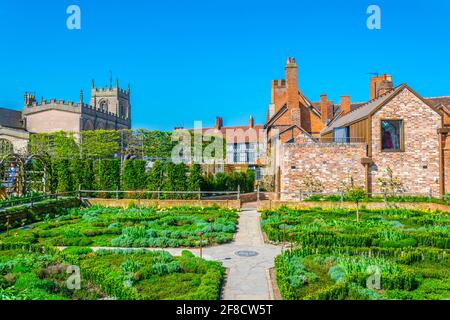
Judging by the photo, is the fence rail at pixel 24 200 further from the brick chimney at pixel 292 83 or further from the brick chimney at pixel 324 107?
the brick chimney at pixel 324 107

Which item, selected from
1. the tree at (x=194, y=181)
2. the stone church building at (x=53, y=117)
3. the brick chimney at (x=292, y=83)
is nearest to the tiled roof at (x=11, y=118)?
the stone church building at (x=53, y=117)

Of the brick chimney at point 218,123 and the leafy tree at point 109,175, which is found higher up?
the brick chimney at point 218,123

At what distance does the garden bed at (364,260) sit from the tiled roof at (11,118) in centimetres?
6155

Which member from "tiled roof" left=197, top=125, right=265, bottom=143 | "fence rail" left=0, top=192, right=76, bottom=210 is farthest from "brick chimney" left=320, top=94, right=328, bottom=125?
"fence rail" left=0, top=192, right=76, bottom=210

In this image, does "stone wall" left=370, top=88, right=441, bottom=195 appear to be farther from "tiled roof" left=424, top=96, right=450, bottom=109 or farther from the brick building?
"tiled roof" left=424, top=96, right=450, bottom=109

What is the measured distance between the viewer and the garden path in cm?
921

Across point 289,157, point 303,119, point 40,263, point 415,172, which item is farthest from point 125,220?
point 303,119

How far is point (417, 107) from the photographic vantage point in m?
26.3

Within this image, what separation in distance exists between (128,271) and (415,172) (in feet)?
72.7

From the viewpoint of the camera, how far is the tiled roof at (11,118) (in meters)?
65.7

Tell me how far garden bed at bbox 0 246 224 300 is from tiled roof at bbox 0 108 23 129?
61.7 meters

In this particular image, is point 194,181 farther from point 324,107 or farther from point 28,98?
point 28,98
